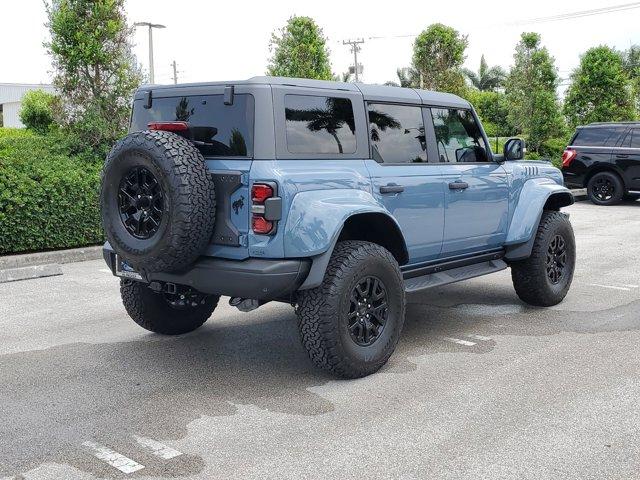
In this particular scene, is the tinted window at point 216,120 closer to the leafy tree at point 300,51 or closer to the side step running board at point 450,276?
the side step running board at point 450,276

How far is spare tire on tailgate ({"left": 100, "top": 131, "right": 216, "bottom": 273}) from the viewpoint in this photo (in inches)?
170

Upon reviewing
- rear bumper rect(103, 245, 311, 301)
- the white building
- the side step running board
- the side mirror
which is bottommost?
the side step running board

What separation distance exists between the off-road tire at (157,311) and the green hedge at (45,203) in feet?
12.8

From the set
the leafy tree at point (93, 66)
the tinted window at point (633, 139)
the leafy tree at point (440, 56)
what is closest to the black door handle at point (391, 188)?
the leafy tree at point (93, 66)

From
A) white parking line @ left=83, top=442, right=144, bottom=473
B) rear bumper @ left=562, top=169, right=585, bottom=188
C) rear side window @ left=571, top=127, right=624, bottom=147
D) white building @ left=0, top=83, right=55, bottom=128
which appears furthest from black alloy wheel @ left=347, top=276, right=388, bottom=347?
white building @ left=0, top=83, right=55, bottom=128

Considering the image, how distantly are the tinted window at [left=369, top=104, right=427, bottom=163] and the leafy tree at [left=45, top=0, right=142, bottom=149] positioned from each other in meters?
7.23

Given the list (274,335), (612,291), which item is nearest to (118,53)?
(274,335)

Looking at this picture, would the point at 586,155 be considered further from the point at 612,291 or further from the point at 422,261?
the point at 422,261

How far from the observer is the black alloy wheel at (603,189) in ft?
52.1

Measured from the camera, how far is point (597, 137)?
15867 mm

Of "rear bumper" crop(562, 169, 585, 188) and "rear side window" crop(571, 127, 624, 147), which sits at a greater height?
"rear side window" crop(571, 127, 624, 147)

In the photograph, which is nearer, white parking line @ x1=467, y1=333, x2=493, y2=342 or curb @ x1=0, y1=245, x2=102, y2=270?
white parking line @ x1=467, y1=333, x2=493, y2=342

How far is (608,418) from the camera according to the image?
412 centimetres

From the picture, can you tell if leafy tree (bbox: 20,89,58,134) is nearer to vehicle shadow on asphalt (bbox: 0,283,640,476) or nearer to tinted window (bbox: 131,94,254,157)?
vehicle shadow on asphalt (bbox: 0,283,640,476)
